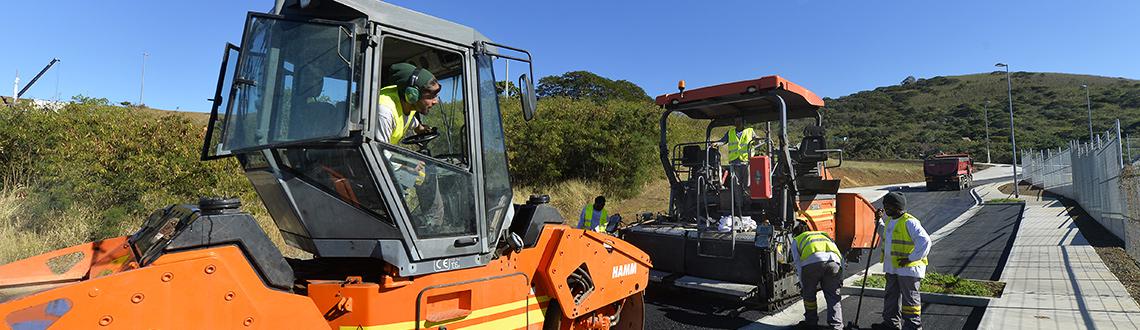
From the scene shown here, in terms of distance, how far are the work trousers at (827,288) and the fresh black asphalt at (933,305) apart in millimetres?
510

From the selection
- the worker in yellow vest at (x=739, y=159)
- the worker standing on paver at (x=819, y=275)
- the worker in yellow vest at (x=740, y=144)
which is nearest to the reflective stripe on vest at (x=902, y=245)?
the worker standing on paver at (x=819, y=275)

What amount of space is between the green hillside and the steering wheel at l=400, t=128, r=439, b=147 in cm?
3846

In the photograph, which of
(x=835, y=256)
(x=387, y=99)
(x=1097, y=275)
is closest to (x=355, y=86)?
(x=387, y=99)

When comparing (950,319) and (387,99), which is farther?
(950,319)

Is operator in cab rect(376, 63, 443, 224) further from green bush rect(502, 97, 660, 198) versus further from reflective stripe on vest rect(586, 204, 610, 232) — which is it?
green bush rect(502, 97, 660, 198)

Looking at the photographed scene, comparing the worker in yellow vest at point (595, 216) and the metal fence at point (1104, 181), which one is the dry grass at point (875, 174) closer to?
the metal fence at point (1104, 181)

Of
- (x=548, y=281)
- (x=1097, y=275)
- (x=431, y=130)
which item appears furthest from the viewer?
(x=1097, y=275)

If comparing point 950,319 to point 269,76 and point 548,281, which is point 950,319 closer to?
point 548,281

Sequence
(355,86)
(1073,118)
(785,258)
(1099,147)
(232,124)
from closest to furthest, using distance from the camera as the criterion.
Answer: (355,86) → (232,124) → (785,258) → (1099,147) → (1073,118)

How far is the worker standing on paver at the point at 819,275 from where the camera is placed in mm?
5188

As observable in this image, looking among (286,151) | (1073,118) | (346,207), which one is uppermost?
(1073,118)

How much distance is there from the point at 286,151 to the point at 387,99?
0.51 m

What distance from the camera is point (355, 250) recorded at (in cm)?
269

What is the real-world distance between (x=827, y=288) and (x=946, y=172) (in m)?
23.9
